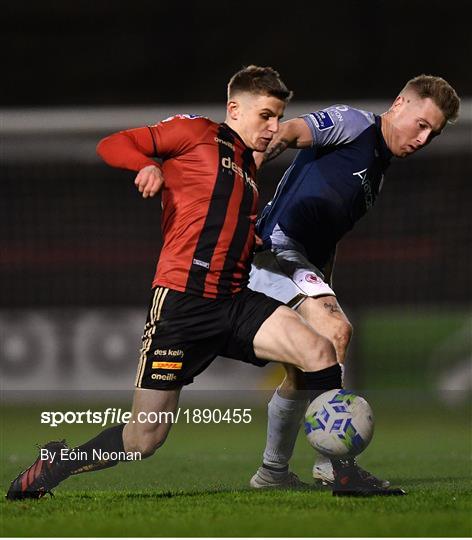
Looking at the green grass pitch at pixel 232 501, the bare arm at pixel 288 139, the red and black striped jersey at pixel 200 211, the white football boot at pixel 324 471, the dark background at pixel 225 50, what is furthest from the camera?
the dark background at pixel 225 50

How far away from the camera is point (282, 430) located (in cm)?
584

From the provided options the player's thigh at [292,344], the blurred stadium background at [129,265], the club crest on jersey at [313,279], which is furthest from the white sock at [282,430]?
the blurred stadium background at [129,265]

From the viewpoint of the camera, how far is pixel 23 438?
929cm

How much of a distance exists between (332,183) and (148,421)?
1638 mm

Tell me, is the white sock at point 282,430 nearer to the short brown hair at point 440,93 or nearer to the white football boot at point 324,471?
the white football boot at point 324,471

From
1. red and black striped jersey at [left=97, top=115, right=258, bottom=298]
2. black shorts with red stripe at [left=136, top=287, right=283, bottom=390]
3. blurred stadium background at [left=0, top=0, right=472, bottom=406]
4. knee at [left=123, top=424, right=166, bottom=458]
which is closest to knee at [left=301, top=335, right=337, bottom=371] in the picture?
black shorts with red stripe at [left=136, top=287, right=283, bottom=390]

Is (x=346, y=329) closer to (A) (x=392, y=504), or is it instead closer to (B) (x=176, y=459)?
(A) (x=392, y=504)

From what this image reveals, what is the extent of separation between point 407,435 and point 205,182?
4997 millimetres

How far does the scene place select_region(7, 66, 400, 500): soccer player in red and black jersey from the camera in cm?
504

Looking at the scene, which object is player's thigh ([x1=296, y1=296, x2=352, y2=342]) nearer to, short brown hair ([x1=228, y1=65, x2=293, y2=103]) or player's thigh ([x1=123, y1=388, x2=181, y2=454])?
player's thigh ([x1=123, y1=388, x2=181, y2=454])

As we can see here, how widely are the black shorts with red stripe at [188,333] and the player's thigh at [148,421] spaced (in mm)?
43

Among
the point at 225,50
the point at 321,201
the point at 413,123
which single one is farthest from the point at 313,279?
the point at 225,50

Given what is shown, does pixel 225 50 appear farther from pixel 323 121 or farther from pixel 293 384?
pixel 293 384

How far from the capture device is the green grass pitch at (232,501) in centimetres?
423
